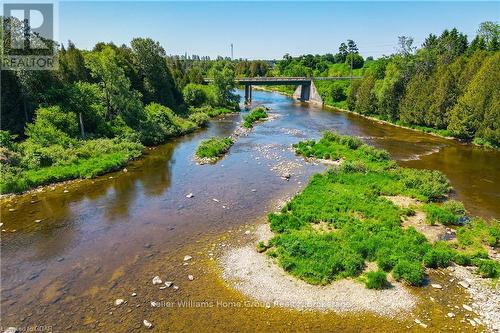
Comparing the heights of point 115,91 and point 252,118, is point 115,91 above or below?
above

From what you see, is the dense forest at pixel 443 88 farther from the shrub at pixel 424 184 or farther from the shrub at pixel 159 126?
the shrub at pixel 159 126

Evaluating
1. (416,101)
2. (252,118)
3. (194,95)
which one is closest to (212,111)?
(194,95)

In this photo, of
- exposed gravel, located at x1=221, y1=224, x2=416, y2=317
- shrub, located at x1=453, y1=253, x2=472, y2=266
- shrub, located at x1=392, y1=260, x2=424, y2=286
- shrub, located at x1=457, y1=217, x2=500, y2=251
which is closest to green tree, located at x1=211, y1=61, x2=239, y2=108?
shrub, located at x1=457, y1=217, x2=500, y2=251

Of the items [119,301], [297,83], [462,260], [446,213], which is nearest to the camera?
[119,301]

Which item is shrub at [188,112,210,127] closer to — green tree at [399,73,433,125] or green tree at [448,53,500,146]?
green tree at [399,73,433,125]

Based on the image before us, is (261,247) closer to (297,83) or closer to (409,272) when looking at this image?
(409,272)

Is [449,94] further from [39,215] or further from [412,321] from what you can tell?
[39,215]

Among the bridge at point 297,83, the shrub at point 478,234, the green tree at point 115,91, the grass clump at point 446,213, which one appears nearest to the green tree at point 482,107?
the grass clump at point 446,213
